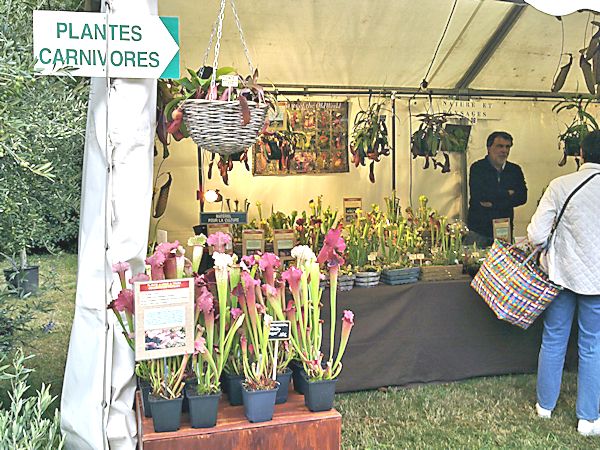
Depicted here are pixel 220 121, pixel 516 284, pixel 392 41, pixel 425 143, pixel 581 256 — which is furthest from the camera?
pixel 425 143

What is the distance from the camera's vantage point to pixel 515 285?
12.1 ft

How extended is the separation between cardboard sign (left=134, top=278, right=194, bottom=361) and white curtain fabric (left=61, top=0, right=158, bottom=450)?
268 mm

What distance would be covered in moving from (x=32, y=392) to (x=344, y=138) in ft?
10.9

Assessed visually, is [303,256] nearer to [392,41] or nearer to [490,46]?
[392,41]

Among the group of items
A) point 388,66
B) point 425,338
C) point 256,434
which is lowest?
point 425,338

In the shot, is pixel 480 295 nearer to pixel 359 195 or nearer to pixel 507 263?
pixel 507 263

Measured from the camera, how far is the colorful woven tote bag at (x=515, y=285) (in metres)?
3.61

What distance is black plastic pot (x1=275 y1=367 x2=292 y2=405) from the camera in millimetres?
2137

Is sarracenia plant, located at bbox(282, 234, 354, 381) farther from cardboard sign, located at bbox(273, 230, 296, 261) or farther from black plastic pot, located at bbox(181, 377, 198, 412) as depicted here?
cardboard sign, located at bbox(273, 230, 296, 261)

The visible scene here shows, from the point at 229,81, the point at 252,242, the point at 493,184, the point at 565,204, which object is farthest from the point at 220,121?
the point at 493,184

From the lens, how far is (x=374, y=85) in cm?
545

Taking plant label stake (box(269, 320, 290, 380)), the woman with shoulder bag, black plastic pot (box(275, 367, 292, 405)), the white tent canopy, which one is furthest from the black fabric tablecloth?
the white tent canopy

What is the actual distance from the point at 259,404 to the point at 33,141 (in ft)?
3.73

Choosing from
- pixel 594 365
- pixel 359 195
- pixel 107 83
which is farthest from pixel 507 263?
pixel 107 83
